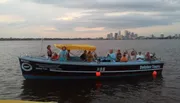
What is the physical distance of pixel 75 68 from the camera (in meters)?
16.9

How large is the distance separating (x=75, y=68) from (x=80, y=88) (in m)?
1.64

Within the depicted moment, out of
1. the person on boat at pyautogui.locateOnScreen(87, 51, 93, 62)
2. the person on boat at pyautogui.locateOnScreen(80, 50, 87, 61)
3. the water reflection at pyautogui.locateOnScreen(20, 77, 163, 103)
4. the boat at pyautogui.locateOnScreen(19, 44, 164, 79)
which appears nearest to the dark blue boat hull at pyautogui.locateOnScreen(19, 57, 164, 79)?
the boat at pyautogui.locateOnScreen(19, 44, 164, 79)

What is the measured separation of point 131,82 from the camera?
707 inches

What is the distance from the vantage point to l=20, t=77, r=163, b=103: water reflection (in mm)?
13843

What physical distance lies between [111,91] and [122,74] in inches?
141

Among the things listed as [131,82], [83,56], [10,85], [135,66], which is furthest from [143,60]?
[10,85]

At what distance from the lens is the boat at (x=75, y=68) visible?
16531mm

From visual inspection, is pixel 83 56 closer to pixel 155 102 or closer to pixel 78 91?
pixel 78 91

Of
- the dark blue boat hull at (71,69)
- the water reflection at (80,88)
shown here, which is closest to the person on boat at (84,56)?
the dark blue boat hull at (71,69)

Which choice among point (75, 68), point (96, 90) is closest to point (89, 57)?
point (75, 68)

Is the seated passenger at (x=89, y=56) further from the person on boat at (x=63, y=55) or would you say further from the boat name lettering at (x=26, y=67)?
the boat name lettering at (x=26, y=67)

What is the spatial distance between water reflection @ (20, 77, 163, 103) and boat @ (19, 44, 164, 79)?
433 mm

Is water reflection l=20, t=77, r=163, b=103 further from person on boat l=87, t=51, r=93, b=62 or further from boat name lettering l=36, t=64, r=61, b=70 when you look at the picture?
person on boat l=87, t=51, r=93, b=62

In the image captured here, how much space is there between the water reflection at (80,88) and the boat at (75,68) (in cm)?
43
